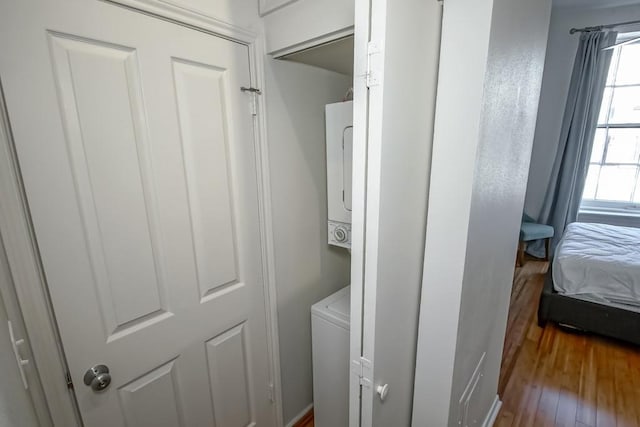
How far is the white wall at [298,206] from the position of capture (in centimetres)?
135

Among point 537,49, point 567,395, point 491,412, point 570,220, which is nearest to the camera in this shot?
point 537,49

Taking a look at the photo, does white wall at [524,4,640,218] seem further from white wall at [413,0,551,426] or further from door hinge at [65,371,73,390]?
door hinge at [65,371,73,390]

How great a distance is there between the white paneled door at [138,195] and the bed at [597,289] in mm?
2530

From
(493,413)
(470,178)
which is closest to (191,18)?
(470,178)

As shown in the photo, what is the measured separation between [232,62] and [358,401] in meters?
1.26

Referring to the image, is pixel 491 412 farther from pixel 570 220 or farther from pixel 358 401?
pixel 570 220

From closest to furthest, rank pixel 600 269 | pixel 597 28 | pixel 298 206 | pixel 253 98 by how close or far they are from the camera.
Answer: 1. pixel 253 98
2. pixel 298 206
3. pixel 600 269
4. pixel 597 28

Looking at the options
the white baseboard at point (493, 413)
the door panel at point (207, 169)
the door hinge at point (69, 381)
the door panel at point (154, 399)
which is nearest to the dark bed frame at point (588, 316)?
the white baseboard at point (493, 413)

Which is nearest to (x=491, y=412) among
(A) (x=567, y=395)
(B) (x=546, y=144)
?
(A) (x=567, y=395)

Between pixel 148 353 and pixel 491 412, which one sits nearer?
pixel 148 353

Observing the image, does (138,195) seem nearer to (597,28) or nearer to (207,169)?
(207,169)

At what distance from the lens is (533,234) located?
3801 mm

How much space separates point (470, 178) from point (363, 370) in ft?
2.10

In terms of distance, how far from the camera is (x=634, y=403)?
180cm
